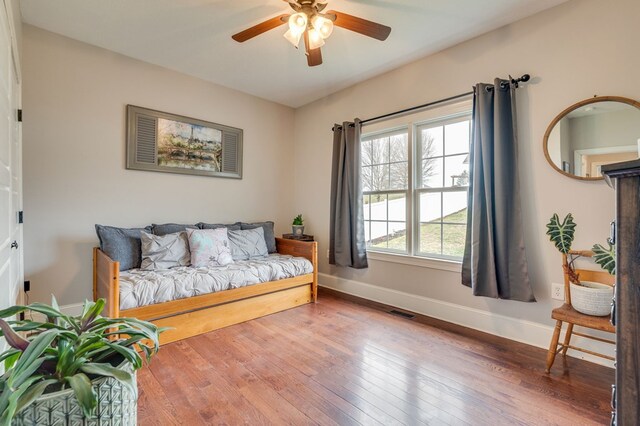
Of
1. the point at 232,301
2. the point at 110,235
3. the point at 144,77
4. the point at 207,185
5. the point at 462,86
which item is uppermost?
the point at 144,77

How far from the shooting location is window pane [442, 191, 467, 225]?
2.88 meters

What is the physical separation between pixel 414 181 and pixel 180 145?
2642 mm

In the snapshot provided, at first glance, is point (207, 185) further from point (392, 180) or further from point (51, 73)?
point (392, 180)

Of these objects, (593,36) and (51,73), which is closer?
(593,36)

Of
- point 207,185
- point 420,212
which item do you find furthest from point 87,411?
point 207,185

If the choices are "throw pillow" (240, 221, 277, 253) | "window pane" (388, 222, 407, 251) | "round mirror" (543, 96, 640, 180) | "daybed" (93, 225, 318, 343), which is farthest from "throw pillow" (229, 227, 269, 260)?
"round mirror" (543, 96, 640, 180)

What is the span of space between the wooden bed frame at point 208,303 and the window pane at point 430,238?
1195 millimetres

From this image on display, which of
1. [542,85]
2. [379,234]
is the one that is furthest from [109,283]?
[542,85]

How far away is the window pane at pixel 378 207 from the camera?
140 inches

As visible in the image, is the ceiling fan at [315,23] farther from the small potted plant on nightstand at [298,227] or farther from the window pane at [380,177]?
the small potted plant on nightstand at [298,227]

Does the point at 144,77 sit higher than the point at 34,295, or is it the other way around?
the point at 144,77

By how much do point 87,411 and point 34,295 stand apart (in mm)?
2786

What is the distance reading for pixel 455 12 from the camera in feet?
7.77

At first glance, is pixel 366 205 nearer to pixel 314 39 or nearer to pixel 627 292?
pixel 314 39
